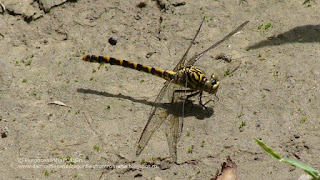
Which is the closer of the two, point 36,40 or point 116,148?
point 116,148

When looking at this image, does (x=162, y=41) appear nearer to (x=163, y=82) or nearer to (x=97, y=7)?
(x=163, y=82)

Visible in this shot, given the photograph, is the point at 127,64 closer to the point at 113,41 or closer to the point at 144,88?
the point at 144,88

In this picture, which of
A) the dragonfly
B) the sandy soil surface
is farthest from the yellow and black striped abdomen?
the sandy soil surface

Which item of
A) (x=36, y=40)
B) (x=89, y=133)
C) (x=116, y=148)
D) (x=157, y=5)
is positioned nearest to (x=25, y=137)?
(x=89, y=133)

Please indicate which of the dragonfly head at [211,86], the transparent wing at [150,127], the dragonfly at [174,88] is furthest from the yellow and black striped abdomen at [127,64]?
the dragonfly head at [211,86]

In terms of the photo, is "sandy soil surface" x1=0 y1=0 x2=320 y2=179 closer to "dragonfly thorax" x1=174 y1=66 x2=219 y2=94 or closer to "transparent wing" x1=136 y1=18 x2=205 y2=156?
"transparent wing" x1=136 y1=18 x2=205 y2=156
